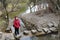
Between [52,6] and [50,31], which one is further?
[52,6]

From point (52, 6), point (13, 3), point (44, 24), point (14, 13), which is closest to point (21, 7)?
point (14, 13)

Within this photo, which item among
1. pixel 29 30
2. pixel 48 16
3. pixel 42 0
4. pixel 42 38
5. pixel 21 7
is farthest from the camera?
pixel 21 7

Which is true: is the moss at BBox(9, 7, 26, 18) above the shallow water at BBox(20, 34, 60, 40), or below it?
above

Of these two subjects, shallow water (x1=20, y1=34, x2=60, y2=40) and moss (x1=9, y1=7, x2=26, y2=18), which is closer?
shallow water (x1=20, y1=34, x2=60, y2=40)

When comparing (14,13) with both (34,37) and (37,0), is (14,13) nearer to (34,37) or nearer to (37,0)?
(37,0)

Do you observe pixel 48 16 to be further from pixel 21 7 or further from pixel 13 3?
pixel 21 7

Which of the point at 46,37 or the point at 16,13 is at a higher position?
the point at 16,13

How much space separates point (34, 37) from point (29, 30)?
3.93ft

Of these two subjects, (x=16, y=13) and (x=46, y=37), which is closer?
(x=46, y=37)

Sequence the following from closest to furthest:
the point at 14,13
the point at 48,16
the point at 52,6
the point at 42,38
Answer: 1. the point at 42,38
2. the point at 48,16
3. the point at 52,6
4. the point at 14,13

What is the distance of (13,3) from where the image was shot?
20344 millimetres

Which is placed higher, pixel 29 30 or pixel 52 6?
pixel 52 6

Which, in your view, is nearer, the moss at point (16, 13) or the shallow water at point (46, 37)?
the shallow water at point (46, 37)

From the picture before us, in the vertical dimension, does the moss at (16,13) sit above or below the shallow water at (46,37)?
above
